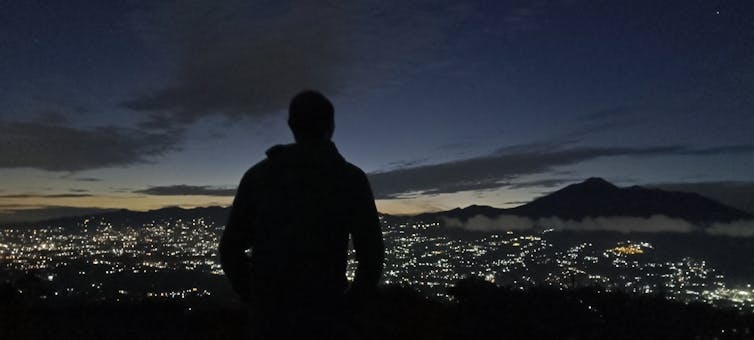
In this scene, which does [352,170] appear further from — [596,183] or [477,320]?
[596,183]

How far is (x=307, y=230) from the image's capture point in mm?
2189

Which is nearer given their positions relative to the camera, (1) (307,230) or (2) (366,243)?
(1) (307,230)

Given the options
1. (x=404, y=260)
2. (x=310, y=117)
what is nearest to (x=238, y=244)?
(x=310, y=117)

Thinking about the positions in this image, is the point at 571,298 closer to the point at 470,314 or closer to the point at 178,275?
the point at 470,314

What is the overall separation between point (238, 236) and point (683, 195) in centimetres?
8990

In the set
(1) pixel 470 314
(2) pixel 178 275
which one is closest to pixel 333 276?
(1) pixel 470 314

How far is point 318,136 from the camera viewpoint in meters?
2.36

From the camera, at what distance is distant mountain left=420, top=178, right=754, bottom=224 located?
70.2 m

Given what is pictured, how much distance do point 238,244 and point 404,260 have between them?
1184 inches

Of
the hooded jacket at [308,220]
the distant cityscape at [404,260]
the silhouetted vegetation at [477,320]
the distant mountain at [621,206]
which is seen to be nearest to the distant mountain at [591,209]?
the distant mountain at [621,206]

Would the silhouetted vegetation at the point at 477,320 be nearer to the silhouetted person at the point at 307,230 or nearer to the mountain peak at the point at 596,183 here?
the silhouetted person at the point at 307,230

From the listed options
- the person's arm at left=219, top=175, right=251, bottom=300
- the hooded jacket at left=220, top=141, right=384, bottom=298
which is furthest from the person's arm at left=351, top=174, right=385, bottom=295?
the person's arm at left=219, top=175, right=251, bottom=300

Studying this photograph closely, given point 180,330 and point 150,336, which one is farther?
point 180,330

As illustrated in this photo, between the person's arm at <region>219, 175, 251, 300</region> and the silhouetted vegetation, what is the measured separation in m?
4.07
